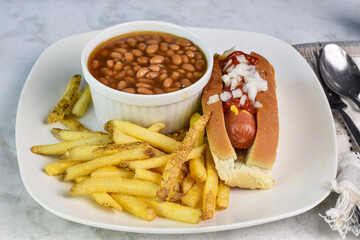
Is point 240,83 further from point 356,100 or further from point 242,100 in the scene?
point 356,100

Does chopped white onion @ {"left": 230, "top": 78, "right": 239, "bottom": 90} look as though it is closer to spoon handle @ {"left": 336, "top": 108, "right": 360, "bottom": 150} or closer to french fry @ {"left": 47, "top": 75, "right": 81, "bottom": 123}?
spoon handle @ {"left": 336, "top": 108, "right": 360, "bottom": 150}

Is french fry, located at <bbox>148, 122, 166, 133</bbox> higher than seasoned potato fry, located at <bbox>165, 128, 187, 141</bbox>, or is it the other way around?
french fry, located at <bbox>148, 122, 166, 133</bbox>

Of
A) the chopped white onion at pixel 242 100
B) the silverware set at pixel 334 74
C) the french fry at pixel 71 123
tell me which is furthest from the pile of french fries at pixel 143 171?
the silverware set at pixel 334 74

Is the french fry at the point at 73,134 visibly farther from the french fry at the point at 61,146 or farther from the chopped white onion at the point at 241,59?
the chopped white onion at the point at 241,59

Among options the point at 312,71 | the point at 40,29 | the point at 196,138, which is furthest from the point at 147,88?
the point at 40,29

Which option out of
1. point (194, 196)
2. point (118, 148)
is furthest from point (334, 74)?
point (118, 148)

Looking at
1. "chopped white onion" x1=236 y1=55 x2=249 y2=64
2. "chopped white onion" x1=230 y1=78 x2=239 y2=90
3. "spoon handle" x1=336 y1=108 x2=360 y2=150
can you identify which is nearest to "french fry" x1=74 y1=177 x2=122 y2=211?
"chopped white onion" x1=230 y1=78 x2=239 y2=90

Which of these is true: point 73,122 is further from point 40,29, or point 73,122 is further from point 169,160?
point 40,29
